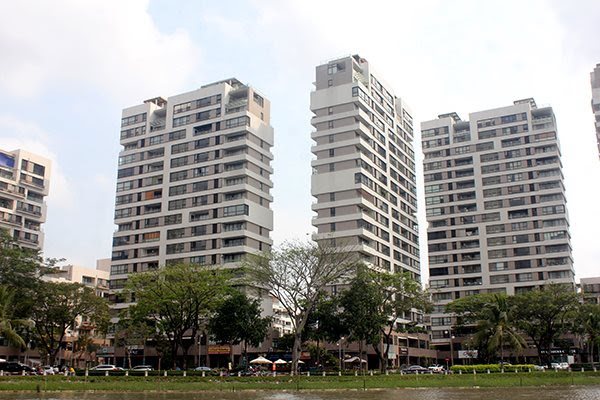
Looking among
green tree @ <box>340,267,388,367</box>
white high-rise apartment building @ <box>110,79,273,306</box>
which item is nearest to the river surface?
green tree @ <box>340,267,388,367</box>

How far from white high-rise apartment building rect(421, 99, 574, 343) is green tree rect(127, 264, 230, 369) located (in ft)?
205

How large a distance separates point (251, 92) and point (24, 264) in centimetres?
5309

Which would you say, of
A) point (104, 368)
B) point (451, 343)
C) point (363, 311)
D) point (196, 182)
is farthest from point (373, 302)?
point (451, 343)

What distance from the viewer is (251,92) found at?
126375mm

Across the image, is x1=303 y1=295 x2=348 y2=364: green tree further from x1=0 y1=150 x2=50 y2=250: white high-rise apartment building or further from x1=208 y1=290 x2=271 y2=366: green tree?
x1=0 y1=150 x2=50 y2=250: white high-rise apartment building

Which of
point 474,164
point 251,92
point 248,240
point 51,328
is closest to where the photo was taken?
point 51,328

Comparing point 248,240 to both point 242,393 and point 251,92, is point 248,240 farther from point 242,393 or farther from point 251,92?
point 242,393

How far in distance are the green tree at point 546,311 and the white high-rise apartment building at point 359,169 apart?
2380 centimetres

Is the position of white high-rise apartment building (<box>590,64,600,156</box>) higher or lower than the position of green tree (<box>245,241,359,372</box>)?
higher

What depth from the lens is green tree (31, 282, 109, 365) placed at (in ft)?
313

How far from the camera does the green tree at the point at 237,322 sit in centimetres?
9294

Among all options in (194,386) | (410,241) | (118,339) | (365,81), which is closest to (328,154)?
(365,81)

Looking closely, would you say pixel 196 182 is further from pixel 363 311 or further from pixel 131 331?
pixel 363 311

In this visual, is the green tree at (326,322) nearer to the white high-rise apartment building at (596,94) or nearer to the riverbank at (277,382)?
the riverbank at (277,382)
